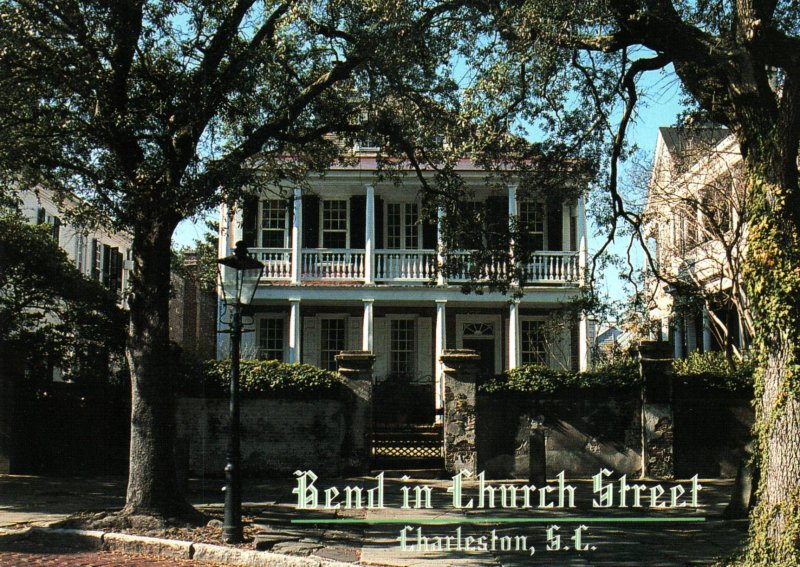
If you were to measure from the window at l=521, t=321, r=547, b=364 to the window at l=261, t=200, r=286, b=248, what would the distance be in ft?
24.2

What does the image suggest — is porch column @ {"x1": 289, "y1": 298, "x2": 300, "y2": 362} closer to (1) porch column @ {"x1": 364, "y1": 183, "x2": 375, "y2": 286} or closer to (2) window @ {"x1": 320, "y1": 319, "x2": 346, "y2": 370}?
(2) window @ {"x1": 320, "y1": 319, "x2": 346, "y2": 370}

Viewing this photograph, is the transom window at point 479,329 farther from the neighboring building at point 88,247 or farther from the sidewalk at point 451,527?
the sidewalk at point 451,527

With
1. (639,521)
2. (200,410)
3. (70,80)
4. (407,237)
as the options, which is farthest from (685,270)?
(70,80)

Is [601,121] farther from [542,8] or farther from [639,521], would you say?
[639,521]

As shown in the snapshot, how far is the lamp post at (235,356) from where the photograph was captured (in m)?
9.63

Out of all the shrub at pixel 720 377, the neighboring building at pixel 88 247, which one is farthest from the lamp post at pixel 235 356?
the neighboring building at pixel 88 247

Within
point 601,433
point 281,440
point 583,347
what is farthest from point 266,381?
point 583,347

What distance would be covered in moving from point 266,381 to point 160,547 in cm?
614

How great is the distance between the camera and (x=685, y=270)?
20.0 meters

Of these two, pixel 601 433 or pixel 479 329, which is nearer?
pixel 601 433

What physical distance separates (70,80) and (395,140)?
4.43 meters

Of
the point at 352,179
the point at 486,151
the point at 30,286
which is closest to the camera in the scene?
the point at 486,151

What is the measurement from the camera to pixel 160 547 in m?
9.52

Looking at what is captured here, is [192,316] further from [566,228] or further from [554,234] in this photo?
[566,228]
